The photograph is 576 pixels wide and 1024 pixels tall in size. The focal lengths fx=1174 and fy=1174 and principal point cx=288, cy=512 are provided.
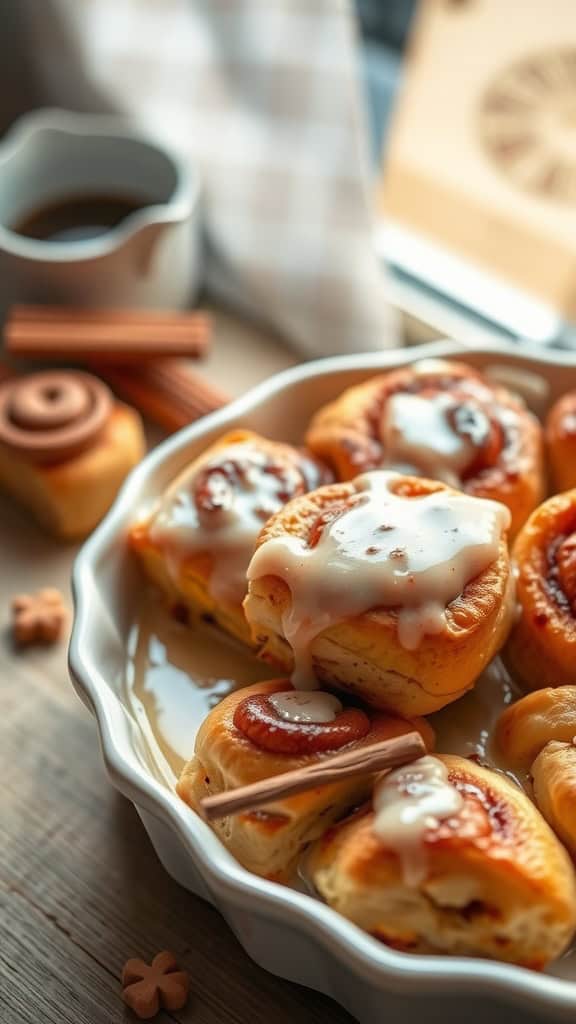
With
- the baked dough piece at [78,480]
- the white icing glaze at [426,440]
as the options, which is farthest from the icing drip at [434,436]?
the baked dough piece at [78,480]

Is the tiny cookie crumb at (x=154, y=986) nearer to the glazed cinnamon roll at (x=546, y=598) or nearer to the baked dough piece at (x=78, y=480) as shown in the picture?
the glazed cinnamon roll at (x=546, y=598)

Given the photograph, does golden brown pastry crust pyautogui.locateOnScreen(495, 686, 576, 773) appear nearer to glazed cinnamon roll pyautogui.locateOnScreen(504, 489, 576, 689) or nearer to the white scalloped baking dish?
glazed cinnamon roll pyautogui.locateOnScreen(504, 489, 576, 689)

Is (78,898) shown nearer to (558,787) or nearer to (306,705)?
(306,705)

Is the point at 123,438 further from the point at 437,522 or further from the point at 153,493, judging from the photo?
the point at 437,522

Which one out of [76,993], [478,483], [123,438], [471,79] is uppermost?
[471,79]

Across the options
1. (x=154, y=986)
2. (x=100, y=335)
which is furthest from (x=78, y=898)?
(x=100, y=335)

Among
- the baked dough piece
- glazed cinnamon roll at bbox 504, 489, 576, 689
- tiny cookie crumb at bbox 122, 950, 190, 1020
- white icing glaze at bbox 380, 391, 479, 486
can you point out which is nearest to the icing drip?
white icing glaze at bbox 380, 391, 479, 486

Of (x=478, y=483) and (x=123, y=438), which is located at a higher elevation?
(x=478, y=483)

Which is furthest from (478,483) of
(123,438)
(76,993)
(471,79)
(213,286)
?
(471,79)
